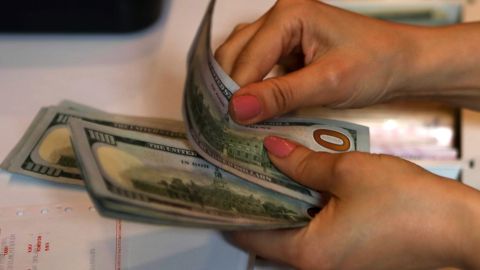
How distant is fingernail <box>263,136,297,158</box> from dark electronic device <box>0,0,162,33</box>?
0.25m

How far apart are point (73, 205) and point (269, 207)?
0.20 metres

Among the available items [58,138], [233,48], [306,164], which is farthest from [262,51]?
[58,138]

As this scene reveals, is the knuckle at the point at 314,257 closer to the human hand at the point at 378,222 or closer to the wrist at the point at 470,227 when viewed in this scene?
the human hand at the point at 378,222

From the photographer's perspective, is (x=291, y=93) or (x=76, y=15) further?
(x=76, y=15)

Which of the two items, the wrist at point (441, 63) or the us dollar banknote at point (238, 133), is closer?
the us dollar banknote at point (238, 133)

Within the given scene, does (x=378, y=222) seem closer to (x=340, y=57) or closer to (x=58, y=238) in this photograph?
(x=340, y=57)

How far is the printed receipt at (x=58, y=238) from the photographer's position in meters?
0.50

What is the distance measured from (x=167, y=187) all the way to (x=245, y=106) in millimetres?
Answer: 110

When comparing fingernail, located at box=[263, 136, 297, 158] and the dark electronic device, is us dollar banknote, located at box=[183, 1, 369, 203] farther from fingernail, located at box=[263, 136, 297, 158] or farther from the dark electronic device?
the dark electronic device

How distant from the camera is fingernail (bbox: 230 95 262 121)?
0.50m

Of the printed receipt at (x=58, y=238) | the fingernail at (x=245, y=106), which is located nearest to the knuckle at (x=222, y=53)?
the fingernail at (x=245, y=106)

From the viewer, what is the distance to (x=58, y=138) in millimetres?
588

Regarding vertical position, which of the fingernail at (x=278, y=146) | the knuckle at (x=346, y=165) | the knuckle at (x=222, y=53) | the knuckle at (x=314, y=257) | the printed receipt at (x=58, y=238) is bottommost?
the printed receipt at (x=58, y=238)

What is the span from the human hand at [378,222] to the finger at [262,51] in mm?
127
